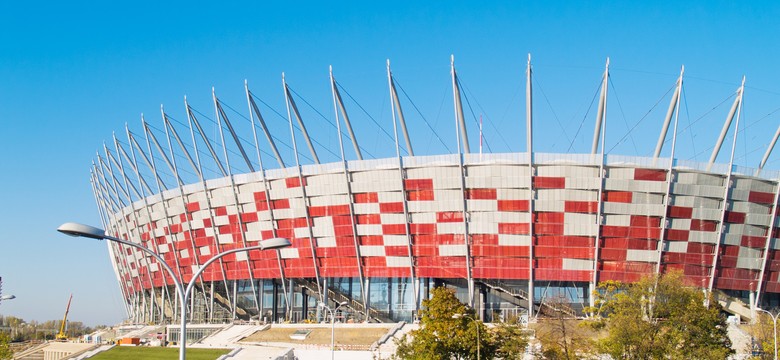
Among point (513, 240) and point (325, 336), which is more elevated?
point (513, 240)

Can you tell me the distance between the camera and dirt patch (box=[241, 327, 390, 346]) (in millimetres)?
77938

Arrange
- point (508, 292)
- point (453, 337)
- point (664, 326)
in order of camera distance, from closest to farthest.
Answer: point (453, 337) → point (664, 326) → point (508, 292)

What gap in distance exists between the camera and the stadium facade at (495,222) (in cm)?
7750

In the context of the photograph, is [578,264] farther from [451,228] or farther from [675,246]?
[451,228]

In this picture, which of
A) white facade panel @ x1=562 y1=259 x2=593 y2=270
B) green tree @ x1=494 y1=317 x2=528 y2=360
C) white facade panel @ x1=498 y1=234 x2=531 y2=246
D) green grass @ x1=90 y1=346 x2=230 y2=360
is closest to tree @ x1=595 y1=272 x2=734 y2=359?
green tree @ x1=494 y1=317 x2=528 y2=360

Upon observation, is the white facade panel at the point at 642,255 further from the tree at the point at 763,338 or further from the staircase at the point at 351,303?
the staircase at the point at 351,303

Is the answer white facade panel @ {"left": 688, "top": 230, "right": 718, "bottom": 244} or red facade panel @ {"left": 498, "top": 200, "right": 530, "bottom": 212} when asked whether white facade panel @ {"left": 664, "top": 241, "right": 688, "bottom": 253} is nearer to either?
white facade panel @ {"left": 688, "top": 230, "right": 718, "bottom": 244}

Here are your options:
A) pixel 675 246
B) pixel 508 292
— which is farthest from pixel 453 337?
pixel 675 246

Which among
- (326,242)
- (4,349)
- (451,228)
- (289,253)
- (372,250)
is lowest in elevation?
(4,349)

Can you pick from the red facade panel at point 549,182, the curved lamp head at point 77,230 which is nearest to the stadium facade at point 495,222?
the red facade panel at point 549,182

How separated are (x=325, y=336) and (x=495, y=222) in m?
20.4

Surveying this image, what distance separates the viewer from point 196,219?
94688 mm

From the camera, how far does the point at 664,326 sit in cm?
5319

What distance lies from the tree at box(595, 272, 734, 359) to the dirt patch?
29.4 metres
